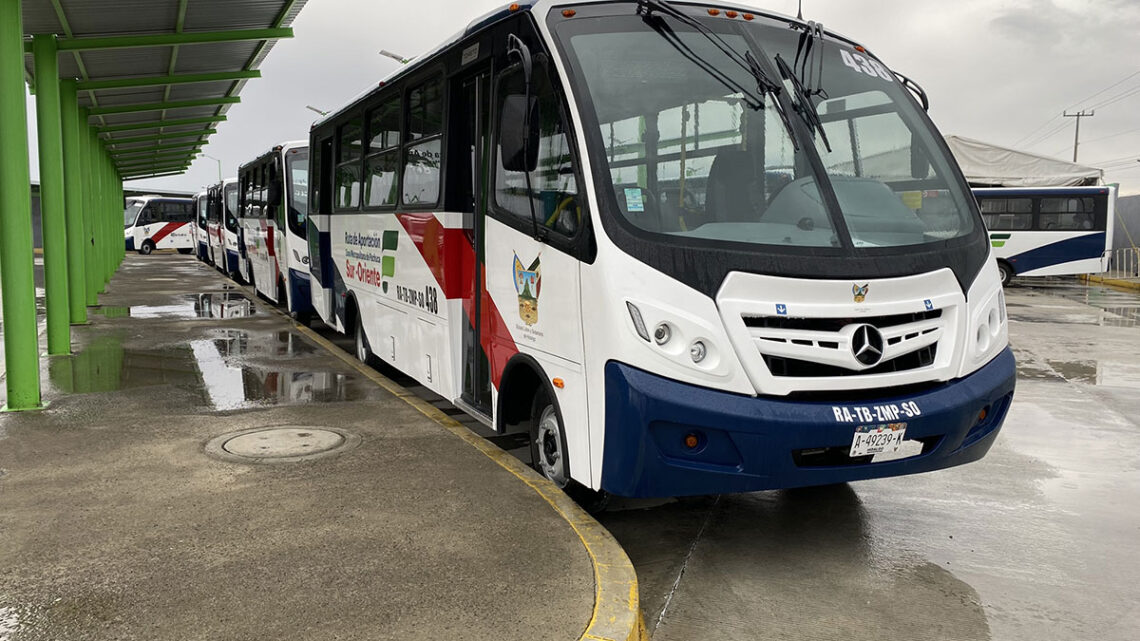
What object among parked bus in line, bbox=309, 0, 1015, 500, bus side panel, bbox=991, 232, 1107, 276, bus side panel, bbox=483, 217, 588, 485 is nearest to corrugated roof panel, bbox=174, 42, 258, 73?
parked bus in line, bbox=309, 0, 1015, 500

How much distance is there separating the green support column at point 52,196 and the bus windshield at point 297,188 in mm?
4269

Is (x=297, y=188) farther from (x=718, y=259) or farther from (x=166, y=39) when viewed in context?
(x=718, y=259)

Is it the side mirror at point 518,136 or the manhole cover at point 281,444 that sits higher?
the side mirror at point 518,136

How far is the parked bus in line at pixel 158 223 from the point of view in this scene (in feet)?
167

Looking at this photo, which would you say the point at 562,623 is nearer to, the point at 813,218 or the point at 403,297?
the point at 813,218

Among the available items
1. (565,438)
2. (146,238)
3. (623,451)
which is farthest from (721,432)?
(146,238)

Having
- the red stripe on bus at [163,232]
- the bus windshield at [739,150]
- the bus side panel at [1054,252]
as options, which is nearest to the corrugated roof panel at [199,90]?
the bus windshield at [739,150]

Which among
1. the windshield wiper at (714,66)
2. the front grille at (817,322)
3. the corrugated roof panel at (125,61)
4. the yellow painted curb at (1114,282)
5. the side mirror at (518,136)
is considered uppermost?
the corrugated roof panel at (125,61)

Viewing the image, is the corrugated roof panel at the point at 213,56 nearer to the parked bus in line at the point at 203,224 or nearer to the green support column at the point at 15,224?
the green support column at the point at 15,224

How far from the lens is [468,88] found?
257 inches

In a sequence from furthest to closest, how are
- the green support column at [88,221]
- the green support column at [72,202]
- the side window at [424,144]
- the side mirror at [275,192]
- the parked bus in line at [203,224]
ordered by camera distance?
the parked bus in line at [203,224]
the green support column at [88,221]
the side mirror at [275,192]
the green support column at [72,202]
the side window at [424,144]

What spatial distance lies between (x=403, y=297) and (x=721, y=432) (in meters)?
4.30

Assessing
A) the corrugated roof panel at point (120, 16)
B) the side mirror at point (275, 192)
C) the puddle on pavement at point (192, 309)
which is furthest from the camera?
the side mirror at point (275, 192)

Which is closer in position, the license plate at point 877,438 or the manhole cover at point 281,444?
the license plate at point 877,438
